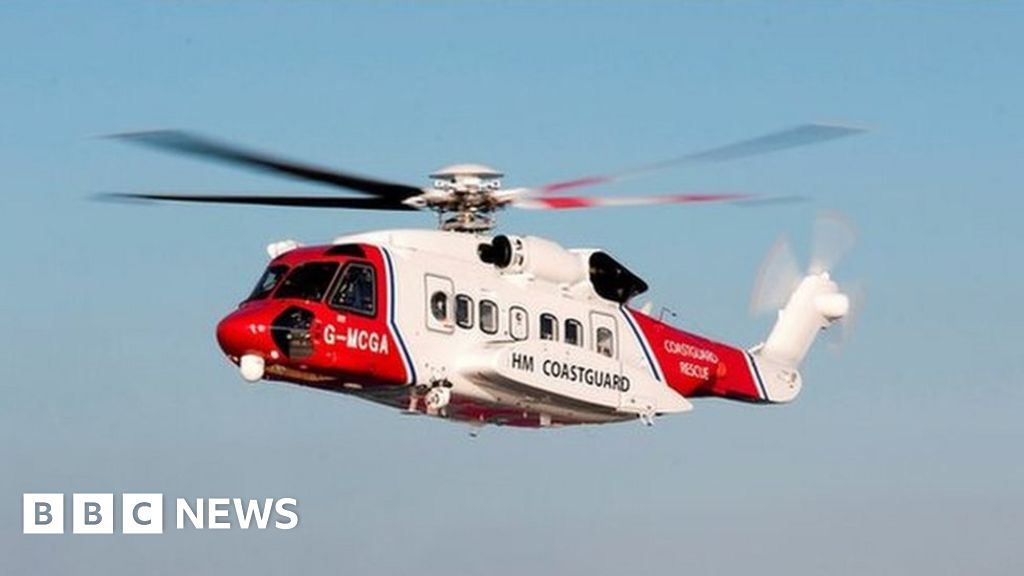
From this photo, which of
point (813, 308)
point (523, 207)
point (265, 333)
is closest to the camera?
point (265, 333)

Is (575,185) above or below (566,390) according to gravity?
above

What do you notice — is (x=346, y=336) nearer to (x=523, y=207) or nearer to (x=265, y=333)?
(x=265, y=333)

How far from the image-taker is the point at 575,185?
120 feet

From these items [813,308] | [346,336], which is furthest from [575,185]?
[813,308]

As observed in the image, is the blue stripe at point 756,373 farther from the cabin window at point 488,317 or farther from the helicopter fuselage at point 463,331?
the cabin window at point 488,317

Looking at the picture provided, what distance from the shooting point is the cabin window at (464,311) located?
119ft

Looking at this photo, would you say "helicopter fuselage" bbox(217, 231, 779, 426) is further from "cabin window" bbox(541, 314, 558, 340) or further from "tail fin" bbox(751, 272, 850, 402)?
"tail fin" bbox(751, 272, 850, 402)

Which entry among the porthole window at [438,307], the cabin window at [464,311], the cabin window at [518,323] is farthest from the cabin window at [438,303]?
the cabin window at [518,323]

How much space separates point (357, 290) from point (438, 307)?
1.17 meters

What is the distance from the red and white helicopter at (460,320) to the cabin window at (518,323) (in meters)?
0.02

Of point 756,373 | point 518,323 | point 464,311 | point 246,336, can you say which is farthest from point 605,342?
point 246,336

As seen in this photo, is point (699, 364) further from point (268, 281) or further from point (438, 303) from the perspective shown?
point (268, 281)

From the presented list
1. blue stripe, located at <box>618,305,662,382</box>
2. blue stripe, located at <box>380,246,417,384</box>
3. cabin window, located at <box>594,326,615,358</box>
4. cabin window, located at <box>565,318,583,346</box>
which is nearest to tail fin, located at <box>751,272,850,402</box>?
blue stripe, located at <box>618,305,662,382</box>

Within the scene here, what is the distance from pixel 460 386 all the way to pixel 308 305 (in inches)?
94.6
